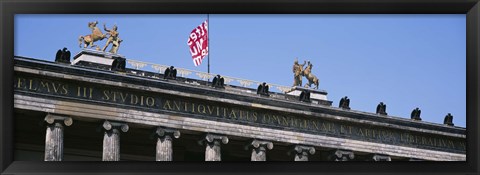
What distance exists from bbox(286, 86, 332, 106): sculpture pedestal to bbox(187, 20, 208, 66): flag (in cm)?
506

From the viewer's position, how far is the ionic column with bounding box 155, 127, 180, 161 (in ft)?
142

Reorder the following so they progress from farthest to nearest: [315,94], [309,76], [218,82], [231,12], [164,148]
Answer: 1. [315,94]
2. [309,76]
3. [218,82]
4. [164,148]
5. [231,12]

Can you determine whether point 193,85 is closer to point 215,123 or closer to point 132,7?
point 215,123

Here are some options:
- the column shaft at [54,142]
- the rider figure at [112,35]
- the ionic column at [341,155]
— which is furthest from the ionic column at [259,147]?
the column shaft at [54,142]

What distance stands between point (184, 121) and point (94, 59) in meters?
5.22

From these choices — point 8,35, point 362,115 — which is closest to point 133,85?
point 362,115

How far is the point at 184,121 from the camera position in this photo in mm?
44875

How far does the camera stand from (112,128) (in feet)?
139

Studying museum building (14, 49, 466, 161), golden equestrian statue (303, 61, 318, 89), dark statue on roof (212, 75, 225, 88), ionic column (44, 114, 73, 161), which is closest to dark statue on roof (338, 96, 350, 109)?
museum building (14, 49, 466, 161)

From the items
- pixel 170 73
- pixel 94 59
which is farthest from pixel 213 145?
pixel 94 59

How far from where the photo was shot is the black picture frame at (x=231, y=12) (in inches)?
307

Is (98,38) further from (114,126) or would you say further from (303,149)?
(303,149)

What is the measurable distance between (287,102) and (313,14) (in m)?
39.4

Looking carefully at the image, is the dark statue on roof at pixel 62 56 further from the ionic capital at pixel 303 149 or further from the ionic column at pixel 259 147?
the ionic capital at pixel 303 149
